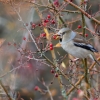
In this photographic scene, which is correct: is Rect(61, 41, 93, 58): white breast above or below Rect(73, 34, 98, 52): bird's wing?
below

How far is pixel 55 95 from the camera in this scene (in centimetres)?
Result: 923

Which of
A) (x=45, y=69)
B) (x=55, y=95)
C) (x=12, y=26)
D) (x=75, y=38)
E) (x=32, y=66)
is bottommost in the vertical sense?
(x=55, y=95)

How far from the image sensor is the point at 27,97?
8148 millimetres

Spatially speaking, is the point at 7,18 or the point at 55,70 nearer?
the point at 55,70

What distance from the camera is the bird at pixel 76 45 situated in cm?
428

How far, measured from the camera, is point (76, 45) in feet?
A: 14.7

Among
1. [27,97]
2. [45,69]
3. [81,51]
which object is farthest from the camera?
[45,69]

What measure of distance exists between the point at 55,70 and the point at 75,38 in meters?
0.91

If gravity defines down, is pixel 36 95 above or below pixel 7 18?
below

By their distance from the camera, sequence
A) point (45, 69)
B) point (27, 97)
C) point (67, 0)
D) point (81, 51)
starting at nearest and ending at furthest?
point (67, 0)
point (81, 51)
point (27, 97)
point (45, 69)

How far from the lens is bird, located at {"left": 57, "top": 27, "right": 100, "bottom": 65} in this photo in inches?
168

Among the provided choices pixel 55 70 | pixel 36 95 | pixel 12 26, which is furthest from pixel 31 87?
pixel 55 70

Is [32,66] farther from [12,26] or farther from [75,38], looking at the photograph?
[75,38]

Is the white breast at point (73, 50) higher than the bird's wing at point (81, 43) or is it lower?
lower
